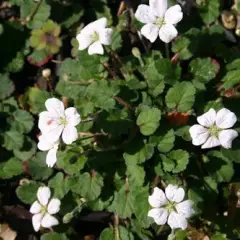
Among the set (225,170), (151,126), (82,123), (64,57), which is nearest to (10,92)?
(64,57)

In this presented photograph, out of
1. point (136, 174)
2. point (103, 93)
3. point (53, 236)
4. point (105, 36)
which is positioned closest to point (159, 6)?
point (105, 36)

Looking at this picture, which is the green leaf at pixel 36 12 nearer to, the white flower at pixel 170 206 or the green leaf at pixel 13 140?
the green leaf at pixel 13 140

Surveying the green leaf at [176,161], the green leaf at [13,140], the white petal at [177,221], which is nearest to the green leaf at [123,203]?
the green leaf at [176,161]

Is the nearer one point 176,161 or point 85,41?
point 176,161

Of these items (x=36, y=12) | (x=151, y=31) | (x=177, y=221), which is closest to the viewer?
(x=177, y=221)

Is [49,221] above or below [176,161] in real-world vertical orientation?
below

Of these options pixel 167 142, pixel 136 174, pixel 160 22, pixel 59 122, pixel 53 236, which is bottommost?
pixel 53 236

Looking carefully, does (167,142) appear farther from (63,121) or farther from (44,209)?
(44,209)
